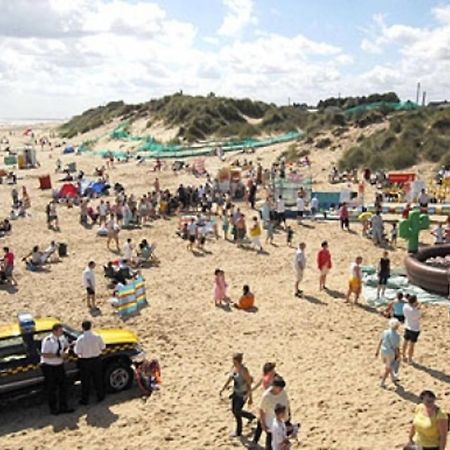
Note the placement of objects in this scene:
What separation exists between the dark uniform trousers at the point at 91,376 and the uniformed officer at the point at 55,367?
0.28 meters

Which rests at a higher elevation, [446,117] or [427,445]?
[446,117]

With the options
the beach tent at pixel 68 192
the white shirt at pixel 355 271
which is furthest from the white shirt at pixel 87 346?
the beach tent at pixel 68 192

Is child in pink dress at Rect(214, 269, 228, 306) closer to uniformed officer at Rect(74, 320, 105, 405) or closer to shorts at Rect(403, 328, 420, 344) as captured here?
shorts at Rect(403, 328, 420, 344)

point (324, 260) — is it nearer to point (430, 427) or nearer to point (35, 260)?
point (35, 260)

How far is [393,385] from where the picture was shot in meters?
9.94

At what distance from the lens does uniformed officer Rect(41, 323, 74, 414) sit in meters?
8.84

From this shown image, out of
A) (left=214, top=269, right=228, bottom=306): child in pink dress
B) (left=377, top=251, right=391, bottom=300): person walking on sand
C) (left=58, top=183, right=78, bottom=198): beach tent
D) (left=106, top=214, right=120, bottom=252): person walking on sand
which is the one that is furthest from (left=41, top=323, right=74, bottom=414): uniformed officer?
(left=58, top=183, right=78, bottom=198): beach tent

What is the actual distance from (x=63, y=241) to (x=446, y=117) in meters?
28.2

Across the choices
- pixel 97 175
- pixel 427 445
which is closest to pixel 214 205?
pixel 97 175

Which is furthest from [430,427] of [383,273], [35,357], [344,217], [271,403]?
[344,217]

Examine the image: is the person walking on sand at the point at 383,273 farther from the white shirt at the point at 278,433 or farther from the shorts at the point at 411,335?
the white shirt at the point at 278,433

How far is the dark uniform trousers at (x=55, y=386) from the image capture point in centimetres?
892

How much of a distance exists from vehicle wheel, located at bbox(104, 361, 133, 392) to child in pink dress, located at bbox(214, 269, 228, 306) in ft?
14.8

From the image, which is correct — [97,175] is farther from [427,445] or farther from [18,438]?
[427,445]
